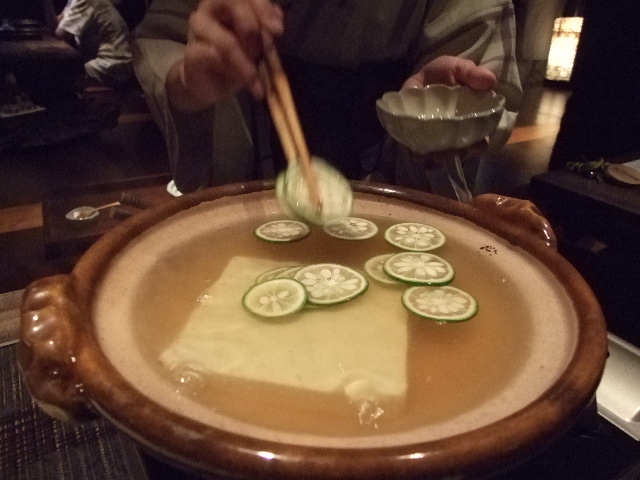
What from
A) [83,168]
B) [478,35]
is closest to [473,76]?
[478,35]

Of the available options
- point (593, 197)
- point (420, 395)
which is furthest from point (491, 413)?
point (593, 197)

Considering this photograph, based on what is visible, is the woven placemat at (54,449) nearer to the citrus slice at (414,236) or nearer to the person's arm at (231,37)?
the citrus slice at (414,236)

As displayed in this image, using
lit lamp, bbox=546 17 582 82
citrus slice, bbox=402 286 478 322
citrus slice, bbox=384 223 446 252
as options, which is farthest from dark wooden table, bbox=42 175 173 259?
lit lamp, bbox=546 17 582 82

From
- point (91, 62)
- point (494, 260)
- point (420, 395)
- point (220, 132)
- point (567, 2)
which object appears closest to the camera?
point (420, 395)

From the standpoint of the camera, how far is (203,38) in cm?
127

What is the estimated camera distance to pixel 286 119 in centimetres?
125

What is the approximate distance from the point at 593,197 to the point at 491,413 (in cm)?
250

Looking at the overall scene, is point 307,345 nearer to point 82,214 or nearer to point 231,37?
point 231,37

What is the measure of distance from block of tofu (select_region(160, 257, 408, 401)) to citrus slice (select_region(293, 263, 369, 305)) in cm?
Answer: 2

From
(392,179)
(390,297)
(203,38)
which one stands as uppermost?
(203,38)

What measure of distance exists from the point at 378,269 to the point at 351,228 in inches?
6.9

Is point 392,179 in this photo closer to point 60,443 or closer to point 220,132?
point 220,132

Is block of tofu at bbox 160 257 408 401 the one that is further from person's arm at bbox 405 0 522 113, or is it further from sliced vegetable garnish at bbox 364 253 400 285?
person's arm at bbox 405 0 522 113

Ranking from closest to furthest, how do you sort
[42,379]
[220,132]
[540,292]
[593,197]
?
1. [42,379]
2. [540,292]
3. [220,132]
4. [593,197]
